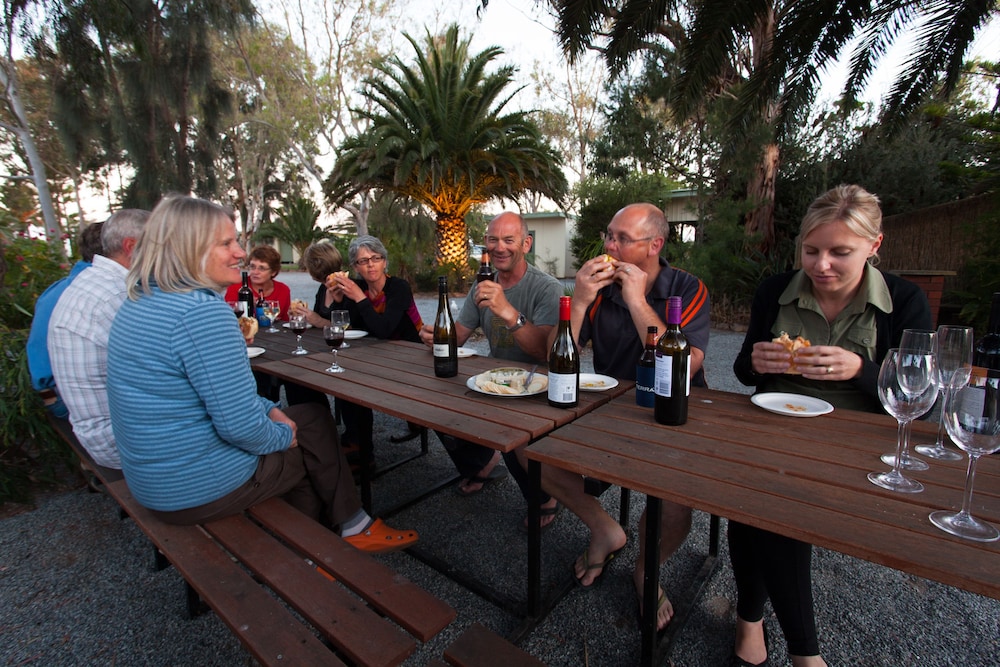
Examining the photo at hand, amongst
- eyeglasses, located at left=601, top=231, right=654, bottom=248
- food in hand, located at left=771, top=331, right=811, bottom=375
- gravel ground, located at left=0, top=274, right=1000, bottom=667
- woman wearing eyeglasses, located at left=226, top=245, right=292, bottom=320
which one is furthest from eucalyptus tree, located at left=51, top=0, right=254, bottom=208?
food in hand, located at left=771, top=331, right=811, bottom=375

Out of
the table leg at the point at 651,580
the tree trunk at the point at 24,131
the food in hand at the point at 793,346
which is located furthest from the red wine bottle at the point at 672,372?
the tree trunk at the point at 24,131

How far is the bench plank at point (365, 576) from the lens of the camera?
3.92ft

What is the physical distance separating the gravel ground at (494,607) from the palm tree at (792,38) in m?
3.45

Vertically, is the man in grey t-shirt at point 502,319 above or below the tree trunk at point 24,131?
below

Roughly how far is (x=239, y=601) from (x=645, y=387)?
4.65 feet

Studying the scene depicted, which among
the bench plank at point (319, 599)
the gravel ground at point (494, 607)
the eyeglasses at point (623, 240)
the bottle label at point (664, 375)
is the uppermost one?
the eyeglasses at point (623, 240)

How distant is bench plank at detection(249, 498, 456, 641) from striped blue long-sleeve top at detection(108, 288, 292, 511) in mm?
261

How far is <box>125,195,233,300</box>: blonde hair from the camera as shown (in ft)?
5.24

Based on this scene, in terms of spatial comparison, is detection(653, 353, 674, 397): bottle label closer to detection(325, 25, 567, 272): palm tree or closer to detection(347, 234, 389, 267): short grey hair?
detection(347, 234, 389, 267): short grey hair

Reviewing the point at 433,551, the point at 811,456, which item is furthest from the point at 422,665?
the point at 811,456

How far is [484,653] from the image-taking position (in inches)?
47.1

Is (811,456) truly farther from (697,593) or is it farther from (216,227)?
(216,227)

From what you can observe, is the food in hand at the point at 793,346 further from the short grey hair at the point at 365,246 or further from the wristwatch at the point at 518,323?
the short grey hair at the point at 365,246

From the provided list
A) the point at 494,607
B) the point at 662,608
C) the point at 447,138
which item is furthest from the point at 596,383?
the point at 447,138
